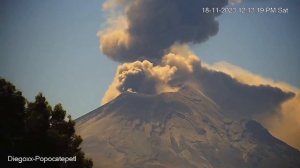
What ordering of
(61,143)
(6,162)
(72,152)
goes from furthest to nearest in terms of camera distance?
(72,152) → (61,143) → (6,162)

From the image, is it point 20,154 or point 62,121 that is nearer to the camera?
point 20,154

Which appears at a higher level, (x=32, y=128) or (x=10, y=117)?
(x=10, y=117)

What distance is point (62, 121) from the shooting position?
29.6 m

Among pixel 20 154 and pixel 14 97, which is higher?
pixel 14 97

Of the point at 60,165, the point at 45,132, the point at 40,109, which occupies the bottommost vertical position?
the point at 60,165

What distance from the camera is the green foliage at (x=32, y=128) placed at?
26656 millimetres

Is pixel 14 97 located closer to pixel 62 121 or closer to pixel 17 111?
pixel 17 111

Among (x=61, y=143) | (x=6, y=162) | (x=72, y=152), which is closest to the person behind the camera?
(x=6, y=162)

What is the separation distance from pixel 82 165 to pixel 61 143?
3223 millimetres

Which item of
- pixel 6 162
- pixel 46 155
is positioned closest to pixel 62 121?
pixel 46 155

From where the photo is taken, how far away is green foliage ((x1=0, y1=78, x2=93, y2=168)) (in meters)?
26.7

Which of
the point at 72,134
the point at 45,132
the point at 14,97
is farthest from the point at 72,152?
the point at 14,97

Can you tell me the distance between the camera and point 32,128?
27125 mm

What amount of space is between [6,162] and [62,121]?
4.98 meters
